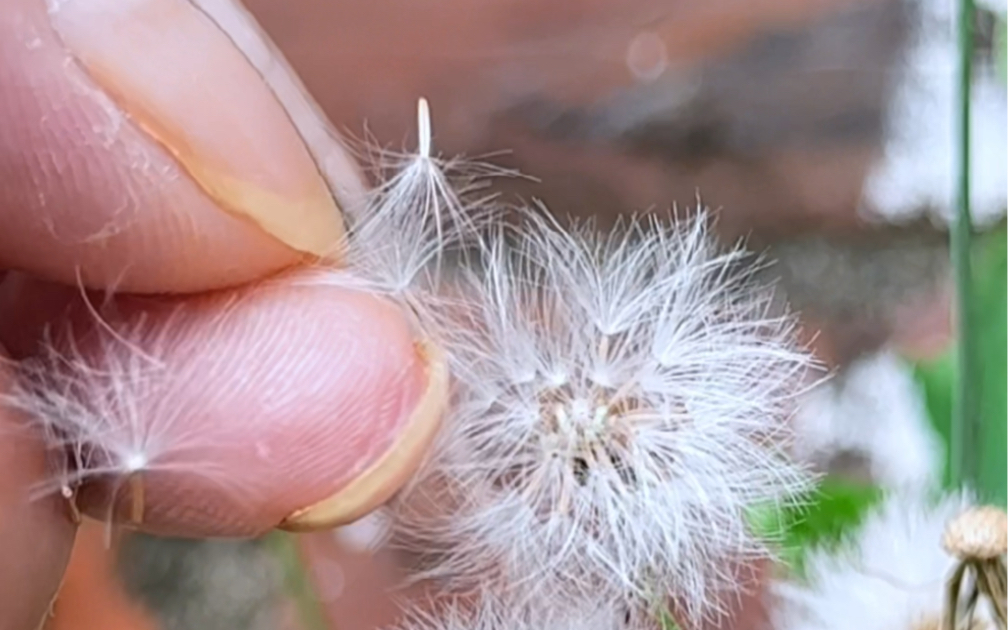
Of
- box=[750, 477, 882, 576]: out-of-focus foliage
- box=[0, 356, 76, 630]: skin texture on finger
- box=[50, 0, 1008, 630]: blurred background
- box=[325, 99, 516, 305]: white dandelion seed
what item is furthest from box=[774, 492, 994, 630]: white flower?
box=[0, 356, 76, 630]: skin texture on finger

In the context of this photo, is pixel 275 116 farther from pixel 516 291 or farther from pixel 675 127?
pixel 675 127

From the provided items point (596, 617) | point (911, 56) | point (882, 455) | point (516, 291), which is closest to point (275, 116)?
point (516, 291)

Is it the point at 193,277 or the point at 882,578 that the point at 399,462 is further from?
the point at 882,578

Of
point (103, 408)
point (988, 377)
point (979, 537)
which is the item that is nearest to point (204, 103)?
point (103, 408)

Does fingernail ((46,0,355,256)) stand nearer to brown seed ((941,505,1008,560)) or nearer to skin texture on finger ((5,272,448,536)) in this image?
skin texture on finger ((5,272,448,536))

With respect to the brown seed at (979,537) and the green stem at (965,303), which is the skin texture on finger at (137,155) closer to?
the brown seed at (979,537)

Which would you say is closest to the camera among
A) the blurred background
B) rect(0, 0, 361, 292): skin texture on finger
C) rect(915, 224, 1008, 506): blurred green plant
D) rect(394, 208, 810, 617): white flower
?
rect(0, 0, 361, 292): skin texture on finger
